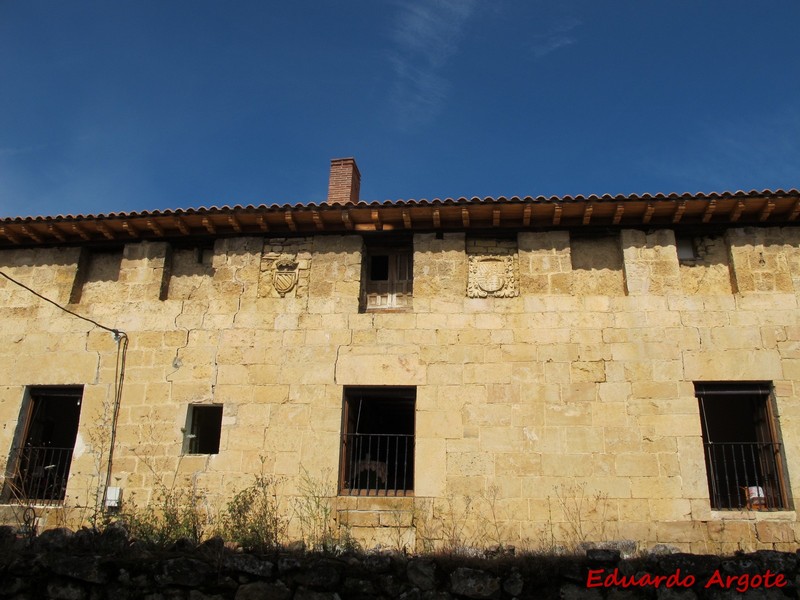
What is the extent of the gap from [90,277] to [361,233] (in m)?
4.48

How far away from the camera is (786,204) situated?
29.6 ft

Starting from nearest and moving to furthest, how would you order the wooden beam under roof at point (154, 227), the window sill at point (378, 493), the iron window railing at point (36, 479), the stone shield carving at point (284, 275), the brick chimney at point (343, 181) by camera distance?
the window sill at point (378, 493), the iron window railing at point (36, 479), the stone shield carving at point (284, 275), the wooden beam under roof at point (154, 227), the brick chimney at point (343, 181)

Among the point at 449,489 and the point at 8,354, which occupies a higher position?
the point at 8,354

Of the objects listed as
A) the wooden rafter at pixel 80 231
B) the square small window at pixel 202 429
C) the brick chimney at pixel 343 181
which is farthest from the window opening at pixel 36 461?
the brick chimney at pixel 343 181

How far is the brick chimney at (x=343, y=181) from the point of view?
1151 centimetres

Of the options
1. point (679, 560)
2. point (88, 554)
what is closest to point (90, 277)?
point (88, 554)

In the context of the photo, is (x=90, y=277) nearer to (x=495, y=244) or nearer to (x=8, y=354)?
(x=8, y=354)

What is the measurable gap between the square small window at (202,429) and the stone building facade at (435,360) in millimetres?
46

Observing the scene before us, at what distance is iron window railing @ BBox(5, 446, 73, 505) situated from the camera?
9.34m

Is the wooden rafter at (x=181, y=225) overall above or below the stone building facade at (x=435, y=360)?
above

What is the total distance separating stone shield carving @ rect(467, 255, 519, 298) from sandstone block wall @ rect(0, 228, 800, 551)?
0.14 m

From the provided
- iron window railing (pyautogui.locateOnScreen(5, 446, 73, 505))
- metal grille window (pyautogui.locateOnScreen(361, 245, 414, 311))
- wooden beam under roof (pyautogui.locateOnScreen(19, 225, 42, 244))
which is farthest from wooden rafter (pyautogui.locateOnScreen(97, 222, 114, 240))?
metal grille window (pyautogui.locateOnScreen(361, 245, 414, 311))

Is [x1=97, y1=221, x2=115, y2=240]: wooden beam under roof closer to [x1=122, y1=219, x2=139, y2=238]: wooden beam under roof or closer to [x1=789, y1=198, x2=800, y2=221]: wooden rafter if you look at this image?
[x1=122, y1=219, x2=139, y2=238]: wooden beam under roof

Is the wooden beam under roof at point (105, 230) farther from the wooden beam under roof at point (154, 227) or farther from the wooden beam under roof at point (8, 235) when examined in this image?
the wooden beam under roof at point (8, 235)
